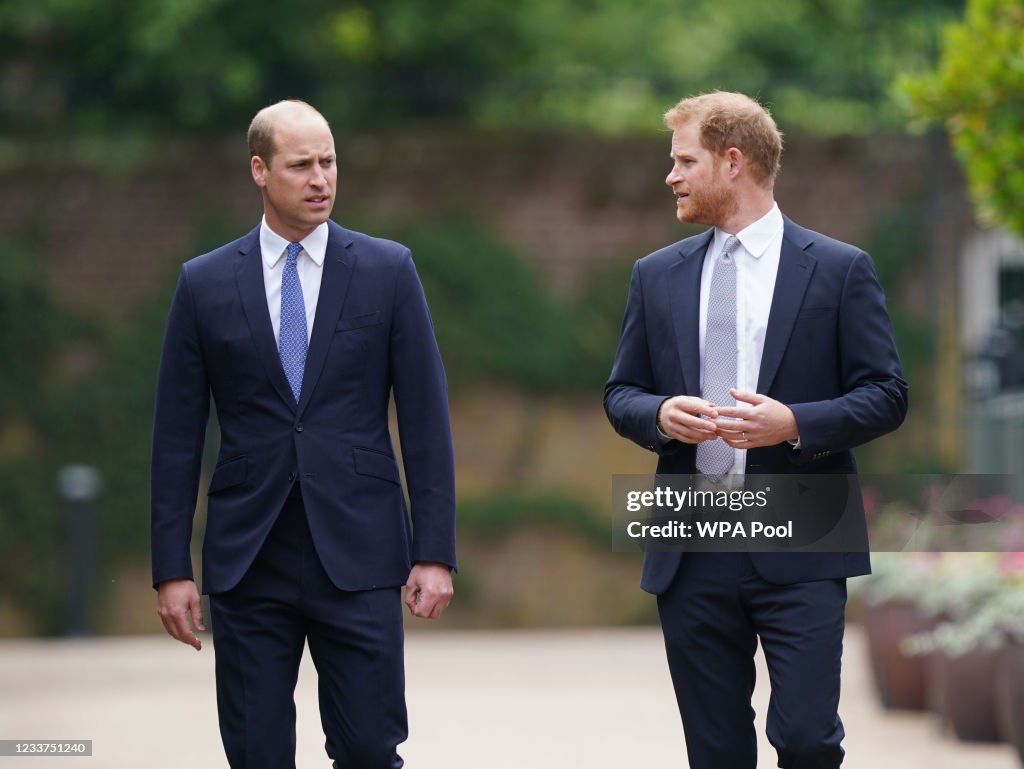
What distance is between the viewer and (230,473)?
4.29 meters

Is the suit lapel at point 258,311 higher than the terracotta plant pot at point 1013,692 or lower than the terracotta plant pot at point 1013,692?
higher

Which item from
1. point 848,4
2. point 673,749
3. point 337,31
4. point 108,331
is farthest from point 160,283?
point 673,749

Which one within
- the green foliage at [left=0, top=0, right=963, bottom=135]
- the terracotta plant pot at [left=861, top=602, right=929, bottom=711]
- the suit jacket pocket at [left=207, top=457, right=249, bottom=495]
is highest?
the green foliage at [left=0, top=0, right=963, bottom=135]

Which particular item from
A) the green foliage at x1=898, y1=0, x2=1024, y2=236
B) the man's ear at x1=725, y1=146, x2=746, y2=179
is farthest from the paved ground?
the man's ear at x1=725, y1=146, x2=746, y2=179

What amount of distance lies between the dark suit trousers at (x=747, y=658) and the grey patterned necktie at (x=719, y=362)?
226 mm

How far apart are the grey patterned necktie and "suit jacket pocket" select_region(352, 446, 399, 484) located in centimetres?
73

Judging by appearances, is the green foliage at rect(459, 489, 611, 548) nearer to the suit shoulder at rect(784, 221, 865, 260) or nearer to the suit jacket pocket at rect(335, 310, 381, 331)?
the suit jacket pocket at rect(335, 310, 381, 331)

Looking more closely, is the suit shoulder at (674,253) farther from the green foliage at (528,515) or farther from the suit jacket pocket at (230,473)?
the green foliage at (528,515)

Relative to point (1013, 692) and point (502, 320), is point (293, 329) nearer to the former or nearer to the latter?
point (1013, 692)

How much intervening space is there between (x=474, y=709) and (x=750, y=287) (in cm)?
558

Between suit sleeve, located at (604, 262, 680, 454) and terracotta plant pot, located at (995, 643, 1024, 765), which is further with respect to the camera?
terracotta plant pot, located at (995, 643, 1024, 765)

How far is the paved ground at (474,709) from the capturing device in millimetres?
7613

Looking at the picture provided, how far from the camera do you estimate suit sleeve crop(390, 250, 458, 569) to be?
429cm

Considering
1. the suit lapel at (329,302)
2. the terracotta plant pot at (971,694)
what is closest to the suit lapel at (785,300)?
the suit lapel at (329,302)
